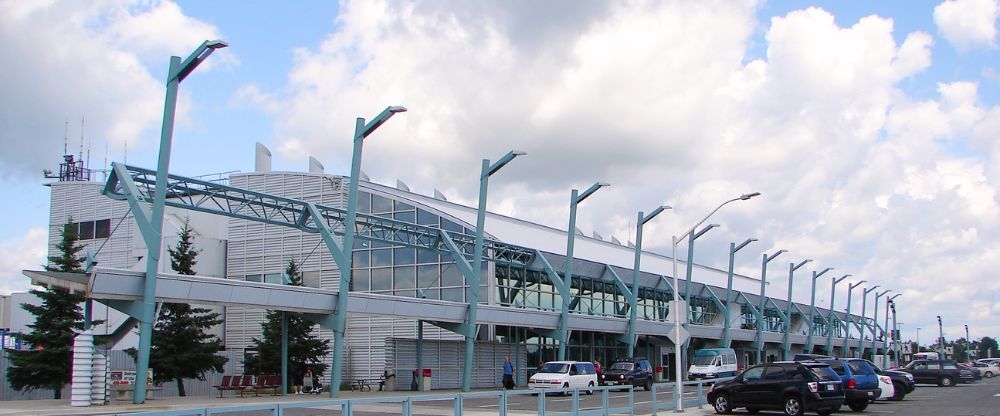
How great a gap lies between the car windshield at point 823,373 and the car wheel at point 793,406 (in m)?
0.92

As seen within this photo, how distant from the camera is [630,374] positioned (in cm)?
4747

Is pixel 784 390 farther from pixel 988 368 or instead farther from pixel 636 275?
pixel 988 368

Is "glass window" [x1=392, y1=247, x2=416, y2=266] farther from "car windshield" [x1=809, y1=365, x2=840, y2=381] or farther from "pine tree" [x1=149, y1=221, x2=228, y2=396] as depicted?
"car windshield" [x1=809, y1=365, x2=840, y2=381]

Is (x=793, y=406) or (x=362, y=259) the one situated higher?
(x=362, y=259)

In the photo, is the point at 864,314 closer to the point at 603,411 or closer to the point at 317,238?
the point at 317,238

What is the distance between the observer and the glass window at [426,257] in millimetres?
52469

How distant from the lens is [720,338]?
71.4 metres

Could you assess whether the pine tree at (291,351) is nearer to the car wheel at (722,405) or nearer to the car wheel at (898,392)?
the car wheel at (722,405)

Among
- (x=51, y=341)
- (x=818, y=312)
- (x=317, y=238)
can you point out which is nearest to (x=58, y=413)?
(x=51, y=341)

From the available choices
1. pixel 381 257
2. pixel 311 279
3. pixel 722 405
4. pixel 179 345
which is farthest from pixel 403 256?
pixel 722 405

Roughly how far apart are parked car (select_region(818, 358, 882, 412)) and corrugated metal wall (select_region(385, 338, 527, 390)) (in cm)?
2208

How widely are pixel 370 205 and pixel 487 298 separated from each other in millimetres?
9333

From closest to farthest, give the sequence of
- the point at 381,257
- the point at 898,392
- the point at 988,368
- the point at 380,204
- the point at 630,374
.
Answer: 1. the point at 898,392
2. the point at 630,374
3. the point at 381,257
4. the point at 380,204
5. the point at 988,368

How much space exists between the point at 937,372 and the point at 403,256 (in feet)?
107
